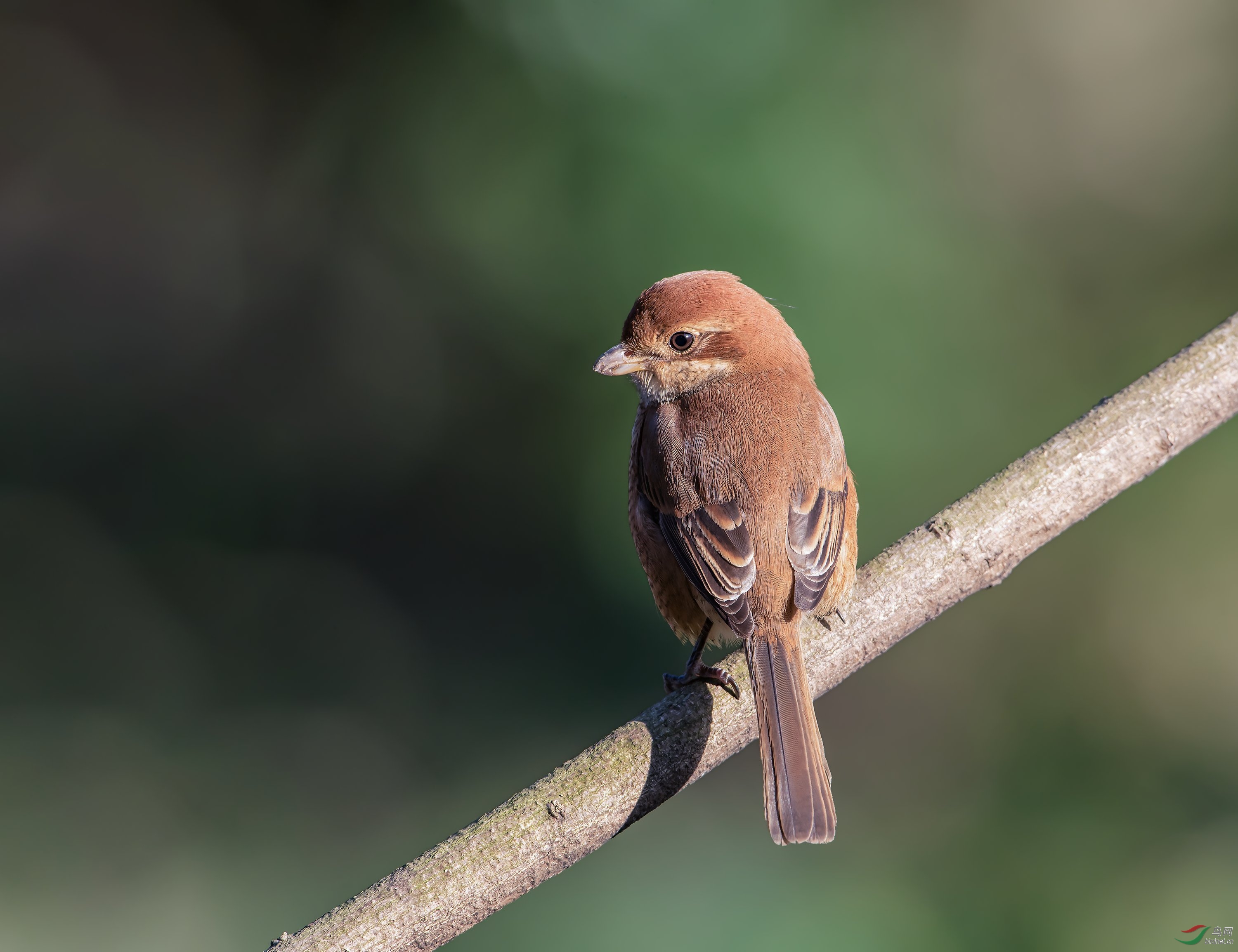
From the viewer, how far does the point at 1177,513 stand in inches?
177

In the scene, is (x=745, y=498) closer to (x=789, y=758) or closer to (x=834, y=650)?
(x=834, y=650)

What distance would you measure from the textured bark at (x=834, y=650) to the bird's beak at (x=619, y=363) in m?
0.89

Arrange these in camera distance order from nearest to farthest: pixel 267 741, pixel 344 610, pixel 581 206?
pixel 581 206
pixel 267 741
pixel 344 610

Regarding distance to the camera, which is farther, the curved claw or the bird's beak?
the bird's beak

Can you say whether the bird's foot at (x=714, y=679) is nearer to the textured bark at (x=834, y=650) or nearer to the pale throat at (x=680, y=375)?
the textured bark at (x=834, y=650)

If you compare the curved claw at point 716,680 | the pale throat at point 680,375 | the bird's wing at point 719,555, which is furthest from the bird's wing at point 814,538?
the pale throat at point 680,375

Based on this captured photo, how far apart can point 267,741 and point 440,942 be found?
3341mm

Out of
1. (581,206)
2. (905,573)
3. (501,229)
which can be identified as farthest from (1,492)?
(905,573)

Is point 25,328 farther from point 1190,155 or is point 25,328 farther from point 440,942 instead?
point 1190,155

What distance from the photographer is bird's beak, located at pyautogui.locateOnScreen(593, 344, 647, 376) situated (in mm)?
Answer: 3061

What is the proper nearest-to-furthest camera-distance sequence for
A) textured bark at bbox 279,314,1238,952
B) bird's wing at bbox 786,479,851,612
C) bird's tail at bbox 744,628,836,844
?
textured bark at bbox 279,314,1238,952 < bird's tail at bbox 744,628,836,844 < bird's wing at bbox 786,479,851,612

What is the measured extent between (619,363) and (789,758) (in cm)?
122

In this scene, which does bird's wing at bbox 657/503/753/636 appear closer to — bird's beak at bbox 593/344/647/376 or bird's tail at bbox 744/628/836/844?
bird's tail at bbox 744/628/836/844

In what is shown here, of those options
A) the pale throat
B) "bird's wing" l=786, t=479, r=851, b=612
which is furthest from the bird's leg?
the pale throat
